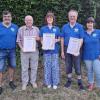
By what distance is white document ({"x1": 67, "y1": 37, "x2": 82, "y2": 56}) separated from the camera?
8.72 metres

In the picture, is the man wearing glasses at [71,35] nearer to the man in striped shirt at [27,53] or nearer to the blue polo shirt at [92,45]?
the blue polo shirt at [92,45]

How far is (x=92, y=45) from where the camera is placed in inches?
345

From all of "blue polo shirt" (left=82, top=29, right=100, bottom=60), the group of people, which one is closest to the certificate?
the group of people

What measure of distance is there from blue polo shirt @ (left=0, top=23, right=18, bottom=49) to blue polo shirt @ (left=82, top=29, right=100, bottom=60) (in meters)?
1.76

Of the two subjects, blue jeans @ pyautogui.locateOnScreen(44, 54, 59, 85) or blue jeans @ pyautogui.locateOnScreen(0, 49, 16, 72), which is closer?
blue jeans @ pyautogui.locateOnScreen(0, 49, 16, 72)

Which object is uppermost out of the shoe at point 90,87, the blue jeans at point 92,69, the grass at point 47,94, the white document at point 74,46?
the white document at point 74,46

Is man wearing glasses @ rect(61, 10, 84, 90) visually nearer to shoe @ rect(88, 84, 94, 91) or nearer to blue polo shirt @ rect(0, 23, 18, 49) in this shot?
shoe @ rect(88, 84, 94, 91)

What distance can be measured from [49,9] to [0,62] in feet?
7.95

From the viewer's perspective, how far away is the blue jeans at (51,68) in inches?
350

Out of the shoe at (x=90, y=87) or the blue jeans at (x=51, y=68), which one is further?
the shoe at (x=90, y=87)

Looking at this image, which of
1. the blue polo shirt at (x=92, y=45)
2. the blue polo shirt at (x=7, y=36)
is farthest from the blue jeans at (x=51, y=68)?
the blue polo shirt at (x=7, y=36)

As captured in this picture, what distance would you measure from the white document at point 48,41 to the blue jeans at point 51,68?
23cm

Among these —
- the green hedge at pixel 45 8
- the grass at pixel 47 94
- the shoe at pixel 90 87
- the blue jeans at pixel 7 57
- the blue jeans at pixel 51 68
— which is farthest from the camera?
the green hedge at pixel 45 8

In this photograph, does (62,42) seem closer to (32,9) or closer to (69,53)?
(69,53)
